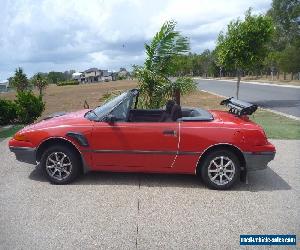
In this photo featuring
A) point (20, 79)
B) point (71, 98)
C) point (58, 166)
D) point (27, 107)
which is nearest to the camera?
point (58, 166)

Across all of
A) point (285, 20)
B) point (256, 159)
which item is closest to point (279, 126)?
point (256, 159)

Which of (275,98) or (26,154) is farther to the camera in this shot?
(275,98)

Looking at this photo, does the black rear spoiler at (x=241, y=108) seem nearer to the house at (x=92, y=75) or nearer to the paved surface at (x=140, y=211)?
the paved surface at (x=140, y=211)

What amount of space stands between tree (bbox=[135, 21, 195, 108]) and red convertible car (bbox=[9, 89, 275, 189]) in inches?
119

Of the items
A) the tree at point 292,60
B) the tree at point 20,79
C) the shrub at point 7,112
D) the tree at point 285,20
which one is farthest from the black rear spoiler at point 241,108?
the tree at point 285,20

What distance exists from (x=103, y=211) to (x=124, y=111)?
1731mm

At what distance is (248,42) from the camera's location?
64.5 feet

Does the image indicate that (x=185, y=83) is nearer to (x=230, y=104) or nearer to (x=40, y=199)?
(x=230, y=104)

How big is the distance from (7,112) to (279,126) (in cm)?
894

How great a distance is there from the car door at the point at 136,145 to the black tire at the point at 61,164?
13.0 inches

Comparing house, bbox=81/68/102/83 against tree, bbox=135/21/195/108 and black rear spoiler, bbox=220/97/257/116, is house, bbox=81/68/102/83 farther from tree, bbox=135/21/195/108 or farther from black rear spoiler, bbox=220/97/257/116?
black rear spoiler, bbox=220/97/257/116

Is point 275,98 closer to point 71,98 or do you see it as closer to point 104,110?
point 71,98

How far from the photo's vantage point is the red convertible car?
546 centimetres

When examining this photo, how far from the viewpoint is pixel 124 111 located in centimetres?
576
